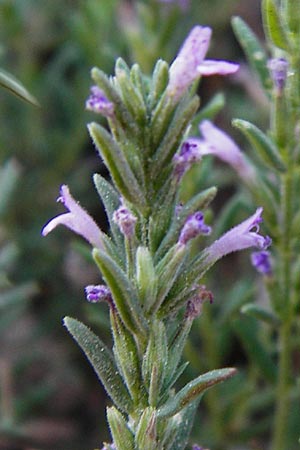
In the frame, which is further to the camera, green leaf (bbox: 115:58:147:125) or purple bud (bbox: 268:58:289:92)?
purple bud (bbox: 268:58:289:92)

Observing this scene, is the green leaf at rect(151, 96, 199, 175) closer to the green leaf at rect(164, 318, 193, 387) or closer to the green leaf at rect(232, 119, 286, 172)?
the green leaf at rect(164, 318, 193, 387)

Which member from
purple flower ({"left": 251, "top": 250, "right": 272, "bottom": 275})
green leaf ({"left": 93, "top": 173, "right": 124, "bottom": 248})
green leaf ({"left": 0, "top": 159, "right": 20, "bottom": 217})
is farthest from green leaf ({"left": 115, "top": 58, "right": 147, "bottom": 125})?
green leaf ({"left": 0, "top": 159, "right": 20, "bottom": 217})

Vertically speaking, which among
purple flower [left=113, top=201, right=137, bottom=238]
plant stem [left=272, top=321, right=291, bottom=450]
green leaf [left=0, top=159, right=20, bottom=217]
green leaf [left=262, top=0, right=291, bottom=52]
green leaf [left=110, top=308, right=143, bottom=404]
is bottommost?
plant stem [left=272, top=321, right=291, bottom=450]

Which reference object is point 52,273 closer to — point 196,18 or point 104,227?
point 104,227

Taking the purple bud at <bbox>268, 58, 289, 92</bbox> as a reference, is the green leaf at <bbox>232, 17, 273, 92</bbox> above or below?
above

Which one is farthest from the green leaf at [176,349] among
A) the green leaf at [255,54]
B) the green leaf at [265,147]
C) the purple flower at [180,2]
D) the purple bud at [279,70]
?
the purple flower at [180,2]

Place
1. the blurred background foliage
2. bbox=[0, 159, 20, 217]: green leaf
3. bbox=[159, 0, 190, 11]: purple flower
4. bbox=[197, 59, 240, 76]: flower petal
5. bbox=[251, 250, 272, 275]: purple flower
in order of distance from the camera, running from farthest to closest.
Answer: bbox=[159, 0, 190, 11]: purple flower
the blurred background foliage
bbox=[0, 159, 20, 217]: green leaf
bbox=[251, 250, 272, 275]: purple flower
bbox=[197, 59, 240, 76]: flower petal

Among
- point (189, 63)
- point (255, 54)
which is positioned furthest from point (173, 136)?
point (255, 54)

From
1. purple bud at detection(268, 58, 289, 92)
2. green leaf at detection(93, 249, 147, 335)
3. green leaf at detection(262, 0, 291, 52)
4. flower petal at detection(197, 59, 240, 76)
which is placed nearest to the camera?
green leaf at detection(93, 249, 147, 335)

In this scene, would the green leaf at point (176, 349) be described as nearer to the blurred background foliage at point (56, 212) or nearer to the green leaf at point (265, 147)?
the green leaf at point (265, 147)
